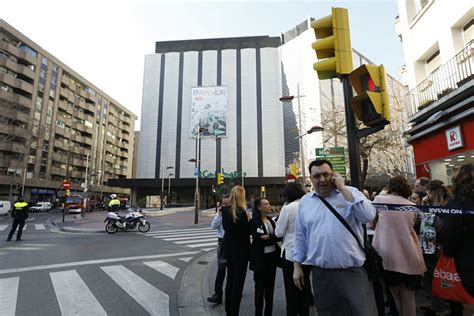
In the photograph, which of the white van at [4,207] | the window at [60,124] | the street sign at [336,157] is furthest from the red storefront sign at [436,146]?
the window at [60,124]

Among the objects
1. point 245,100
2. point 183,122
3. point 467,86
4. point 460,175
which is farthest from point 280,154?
point 460,175

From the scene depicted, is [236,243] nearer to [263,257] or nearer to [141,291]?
[263,257]

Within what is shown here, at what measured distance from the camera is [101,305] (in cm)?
419

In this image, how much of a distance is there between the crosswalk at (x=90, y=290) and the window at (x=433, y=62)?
409 inches

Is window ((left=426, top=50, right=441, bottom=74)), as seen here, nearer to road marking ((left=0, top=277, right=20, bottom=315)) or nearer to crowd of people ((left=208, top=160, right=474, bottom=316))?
crowd of people ((left=208, top=160, right=474, bottom=316))

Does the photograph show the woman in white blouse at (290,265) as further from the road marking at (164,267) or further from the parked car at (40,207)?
the parked car at (40,207)

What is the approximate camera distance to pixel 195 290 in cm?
496

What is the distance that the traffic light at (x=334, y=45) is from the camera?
3.26 m

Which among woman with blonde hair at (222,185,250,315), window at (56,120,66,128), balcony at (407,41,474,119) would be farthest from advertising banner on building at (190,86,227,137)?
woman with blonde hair at (222,185,250,315)

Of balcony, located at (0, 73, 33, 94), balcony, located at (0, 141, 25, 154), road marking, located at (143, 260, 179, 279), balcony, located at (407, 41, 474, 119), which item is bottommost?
road marking, located at (143, 260, 179, 279)

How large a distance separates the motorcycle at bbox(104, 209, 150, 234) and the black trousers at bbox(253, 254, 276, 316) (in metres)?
12.9

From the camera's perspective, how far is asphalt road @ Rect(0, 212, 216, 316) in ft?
13.6

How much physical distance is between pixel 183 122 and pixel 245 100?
14704 mm

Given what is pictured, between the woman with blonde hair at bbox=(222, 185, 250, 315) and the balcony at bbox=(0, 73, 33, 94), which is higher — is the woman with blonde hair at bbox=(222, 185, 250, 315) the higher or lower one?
the lower one
